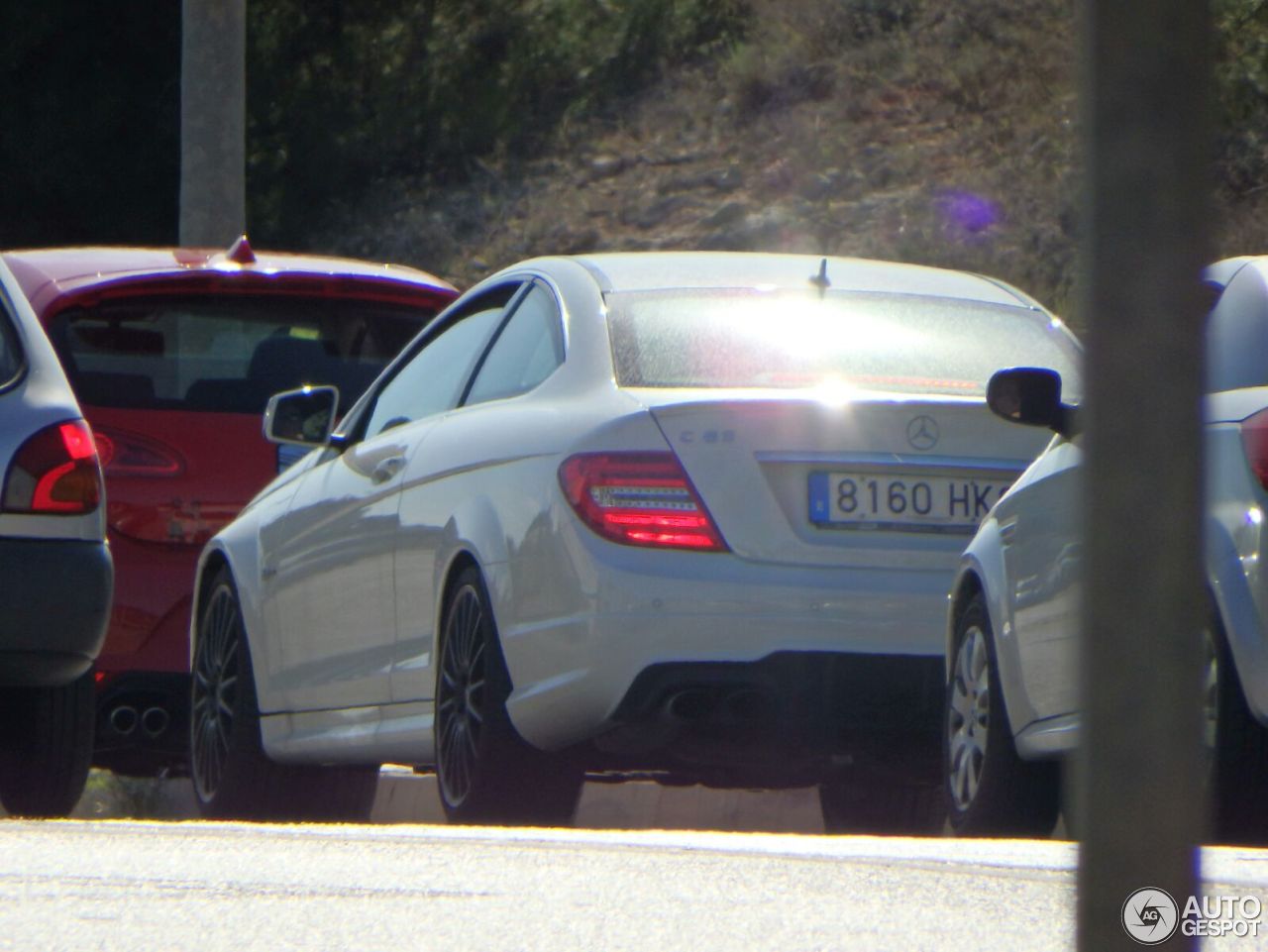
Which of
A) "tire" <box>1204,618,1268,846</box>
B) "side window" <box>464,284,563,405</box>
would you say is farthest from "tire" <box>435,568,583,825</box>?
"tire" <box>1204,618,1268,846</box>

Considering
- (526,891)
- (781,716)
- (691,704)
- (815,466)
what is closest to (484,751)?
(691,704)

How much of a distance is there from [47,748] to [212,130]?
5.65 meters

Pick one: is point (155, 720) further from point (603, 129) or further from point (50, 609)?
point (603, 129)

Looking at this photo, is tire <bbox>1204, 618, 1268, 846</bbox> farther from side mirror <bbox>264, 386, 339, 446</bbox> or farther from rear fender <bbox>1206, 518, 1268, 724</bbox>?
side mirror <bbox>264, 386, 339, 446</bbox>

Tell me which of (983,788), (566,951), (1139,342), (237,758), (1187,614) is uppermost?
(1139,342)

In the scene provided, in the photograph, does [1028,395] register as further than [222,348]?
No

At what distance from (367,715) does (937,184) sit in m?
20.0

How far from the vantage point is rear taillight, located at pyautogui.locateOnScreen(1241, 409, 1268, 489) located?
5.26 meters

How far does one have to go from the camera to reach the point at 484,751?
593cm

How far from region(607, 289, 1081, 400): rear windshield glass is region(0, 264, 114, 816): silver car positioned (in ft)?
4.89

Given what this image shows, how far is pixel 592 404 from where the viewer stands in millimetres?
5844

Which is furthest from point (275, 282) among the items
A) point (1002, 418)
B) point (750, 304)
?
point (1002, 418)

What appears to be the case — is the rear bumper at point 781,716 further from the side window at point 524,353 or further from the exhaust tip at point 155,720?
the exhaust tip at point 155,720

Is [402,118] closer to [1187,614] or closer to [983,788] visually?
[983,788]
